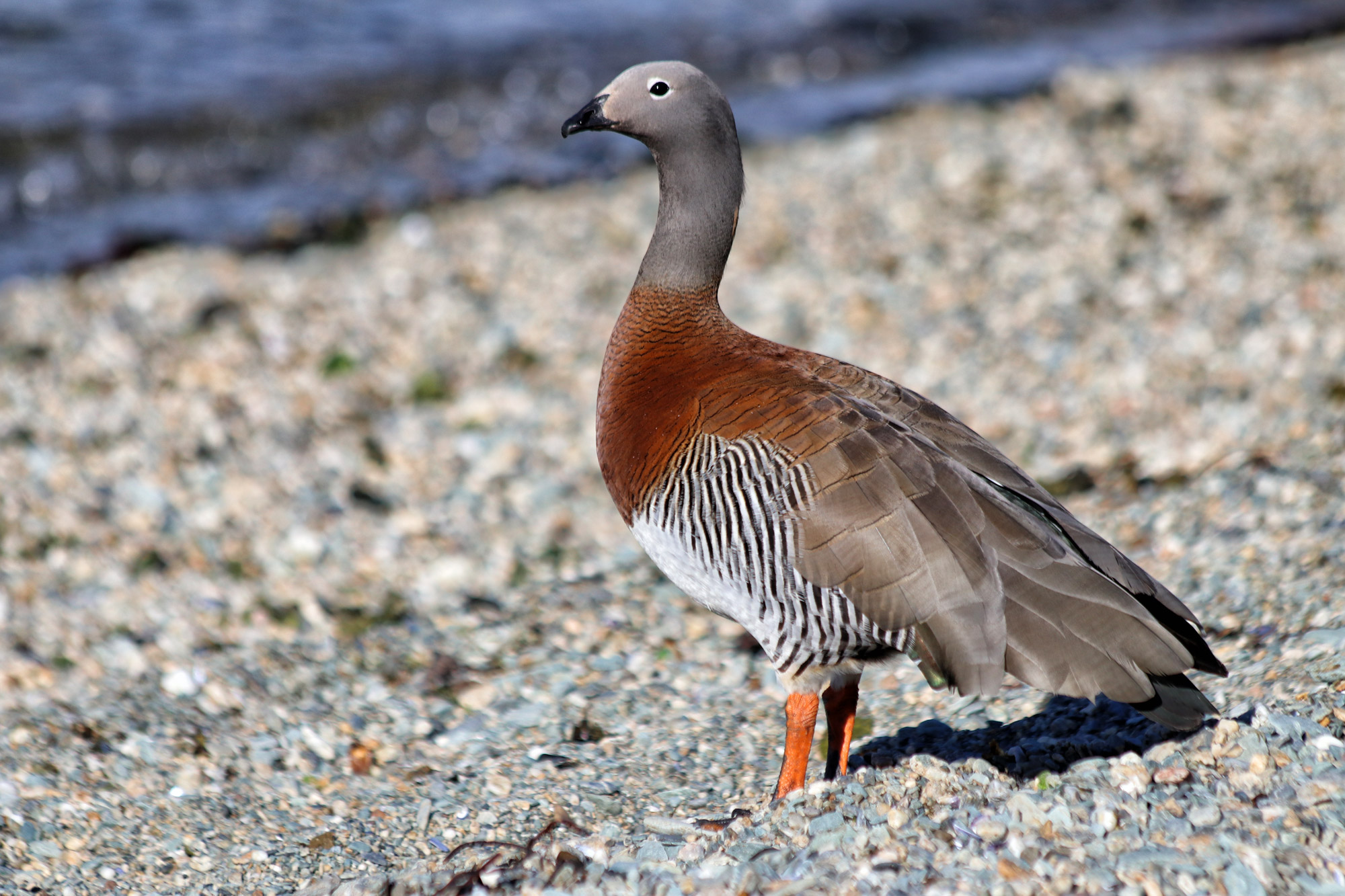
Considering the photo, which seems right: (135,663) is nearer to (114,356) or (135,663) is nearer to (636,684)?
(636,684)

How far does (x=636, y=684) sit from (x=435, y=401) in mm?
3195

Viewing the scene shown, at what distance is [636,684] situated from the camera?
17.7 feet

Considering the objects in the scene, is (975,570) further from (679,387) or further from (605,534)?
(605,534)

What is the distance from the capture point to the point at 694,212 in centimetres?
457

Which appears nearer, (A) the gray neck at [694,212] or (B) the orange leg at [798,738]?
(B) the orange leg at [798,738]

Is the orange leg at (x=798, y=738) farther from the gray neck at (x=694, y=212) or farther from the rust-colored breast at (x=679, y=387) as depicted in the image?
the gray neck at (x=694, y=212)

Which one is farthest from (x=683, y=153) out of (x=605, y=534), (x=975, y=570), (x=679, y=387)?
(x=605, y=534)

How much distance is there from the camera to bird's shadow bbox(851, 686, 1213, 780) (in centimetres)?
406

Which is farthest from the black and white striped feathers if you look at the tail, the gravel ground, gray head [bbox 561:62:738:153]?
gray head [bbox 561:62:738:153]

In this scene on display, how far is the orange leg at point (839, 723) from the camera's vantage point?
428cm

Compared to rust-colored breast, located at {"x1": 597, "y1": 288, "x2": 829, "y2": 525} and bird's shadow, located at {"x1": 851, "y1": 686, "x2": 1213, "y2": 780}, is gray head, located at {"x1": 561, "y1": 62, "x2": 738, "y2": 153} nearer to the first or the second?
rust-colored breast, located at {"x1": 597, "y1": 288, "x2": 829, "y2": 525}

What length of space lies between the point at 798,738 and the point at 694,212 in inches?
69.7

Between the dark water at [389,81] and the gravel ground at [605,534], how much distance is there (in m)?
1.64

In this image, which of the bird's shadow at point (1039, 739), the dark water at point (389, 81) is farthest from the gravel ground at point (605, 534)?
the dark water at point (389, 81)
